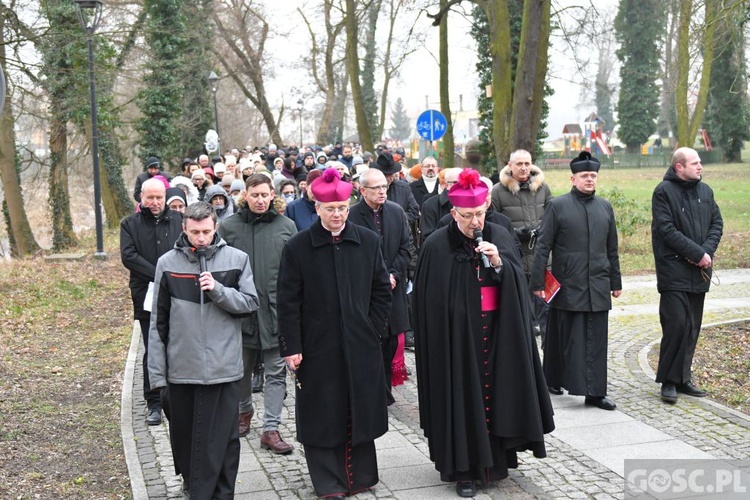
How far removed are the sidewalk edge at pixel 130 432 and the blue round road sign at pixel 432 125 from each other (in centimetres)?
987

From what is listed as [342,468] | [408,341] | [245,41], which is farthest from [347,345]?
[245,41]

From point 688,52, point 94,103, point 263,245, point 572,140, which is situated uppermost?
point 688,52

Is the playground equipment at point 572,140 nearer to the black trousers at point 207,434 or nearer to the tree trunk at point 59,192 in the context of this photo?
the tree trunk at point 59,192

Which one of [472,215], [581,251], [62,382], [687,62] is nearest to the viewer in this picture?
[472,215]

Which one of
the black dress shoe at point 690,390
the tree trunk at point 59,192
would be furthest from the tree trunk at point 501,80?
the tree trunk at point 59,192

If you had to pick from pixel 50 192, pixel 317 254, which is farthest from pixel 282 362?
pixel 50 192

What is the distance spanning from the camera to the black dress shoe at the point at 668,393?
8.32m

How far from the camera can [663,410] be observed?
8109mm

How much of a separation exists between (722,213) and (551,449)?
2162cm

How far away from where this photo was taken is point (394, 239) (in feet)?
28.6

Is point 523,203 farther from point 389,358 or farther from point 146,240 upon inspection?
point 146,240

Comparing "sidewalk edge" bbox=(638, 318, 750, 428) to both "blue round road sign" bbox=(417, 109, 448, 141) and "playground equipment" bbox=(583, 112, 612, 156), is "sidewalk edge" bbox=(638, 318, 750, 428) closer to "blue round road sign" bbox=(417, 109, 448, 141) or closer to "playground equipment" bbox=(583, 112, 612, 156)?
"blue round road sign" bbox=(417, 109, 448, 141)

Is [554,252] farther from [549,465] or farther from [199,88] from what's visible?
[199,88]

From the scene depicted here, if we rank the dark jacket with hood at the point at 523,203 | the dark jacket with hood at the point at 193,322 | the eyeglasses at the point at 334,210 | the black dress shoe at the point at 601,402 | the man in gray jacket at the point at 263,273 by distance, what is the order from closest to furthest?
the dark jacket with hood at the point at 193,322 → the eyeglasses at the point at 334,210 → the man in gray jacket at the point at 263,273 → the black dress shoe at the point at 601,402 → the dark jacket with hood at the point at 523,203
